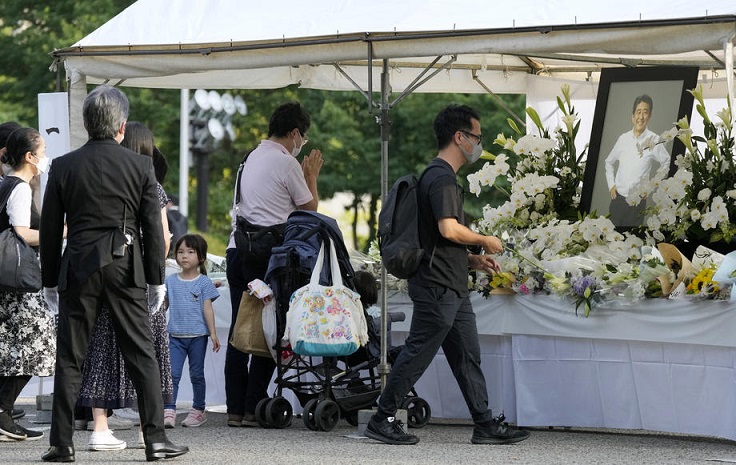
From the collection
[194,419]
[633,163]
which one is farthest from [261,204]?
[633,163]

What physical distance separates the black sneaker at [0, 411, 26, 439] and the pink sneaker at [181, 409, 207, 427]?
Answer: 4.39 feet

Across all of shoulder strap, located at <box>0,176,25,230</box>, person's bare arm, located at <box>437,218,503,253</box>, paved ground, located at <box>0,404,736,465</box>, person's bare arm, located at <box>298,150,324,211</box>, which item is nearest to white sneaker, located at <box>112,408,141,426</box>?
paved ground, located at <box>0,404,736,465</box>

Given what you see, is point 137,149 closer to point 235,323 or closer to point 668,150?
point 235,323

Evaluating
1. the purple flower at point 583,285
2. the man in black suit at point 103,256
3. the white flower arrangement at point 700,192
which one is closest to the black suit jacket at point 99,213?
the man in black suit at point 103,256

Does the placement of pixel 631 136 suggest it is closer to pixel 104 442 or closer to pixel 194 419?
pixel 194 419

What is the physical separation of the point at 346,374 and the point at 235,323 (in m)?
0.80

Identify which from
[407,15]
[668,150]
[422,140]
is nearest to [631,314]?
[668,150]

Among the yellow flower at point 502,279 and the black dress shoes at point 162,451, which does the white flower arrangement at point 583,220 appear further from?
the black dress shoes at point 162,451

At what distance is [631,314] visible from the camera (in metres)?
8.55

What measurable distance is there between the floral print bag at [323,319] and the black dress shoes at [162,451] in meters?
1.37

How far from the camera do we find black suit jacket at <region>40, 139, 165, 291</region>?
7391 millimetres

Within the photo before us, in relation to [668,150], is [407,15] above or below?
above

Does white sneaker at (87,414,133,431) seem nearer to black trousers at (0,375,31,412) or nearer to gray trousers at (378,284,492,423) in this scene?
black trousers at (0,375,31,412)

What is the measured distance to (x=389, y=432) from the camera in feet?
27.8
